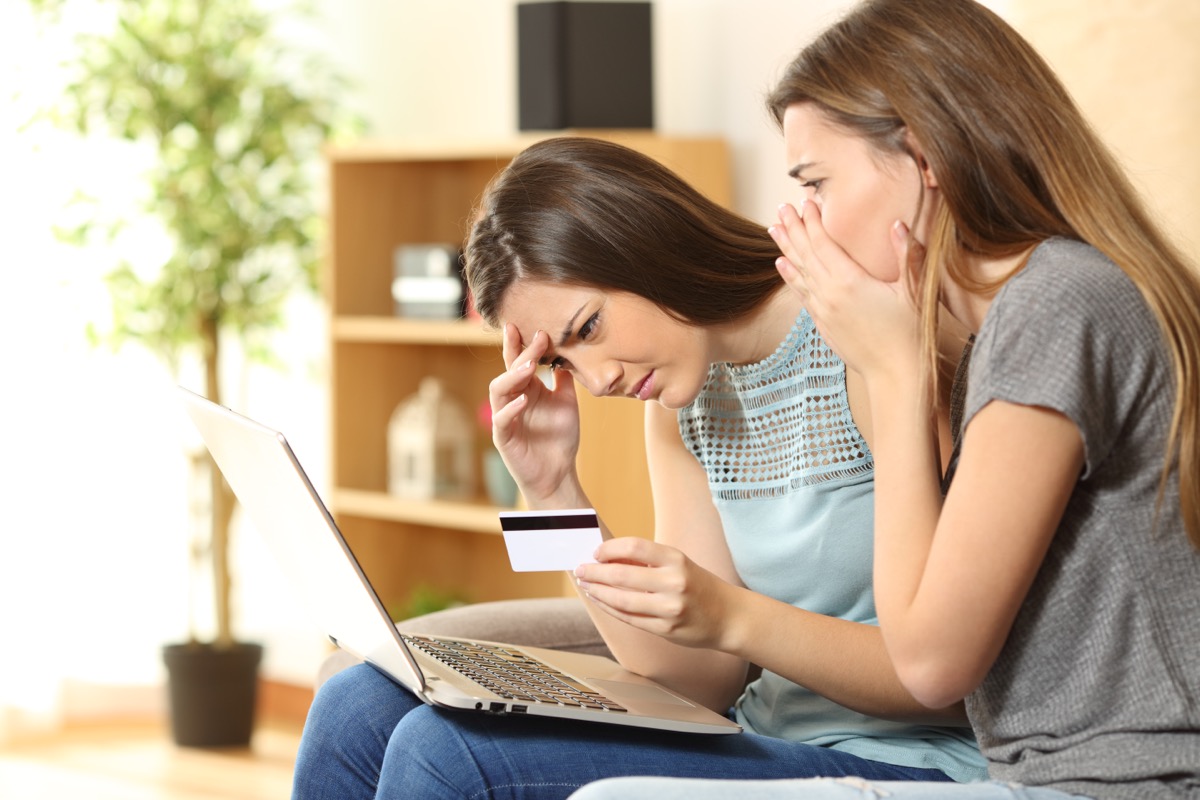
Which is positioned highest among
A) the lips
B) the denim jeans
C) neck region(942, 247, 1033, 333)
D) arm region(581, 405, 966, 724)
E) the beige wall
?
the beige wall

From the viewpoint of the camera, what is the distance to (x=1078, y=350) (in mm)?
975

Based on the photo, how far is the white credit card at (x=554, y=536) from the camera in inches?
47.4

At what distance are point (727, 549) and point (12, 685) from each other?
2.50 meters

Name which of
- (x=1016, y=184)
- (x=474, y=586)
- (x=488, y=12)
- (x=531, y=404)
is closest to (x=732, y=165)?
(x=488, y=12)

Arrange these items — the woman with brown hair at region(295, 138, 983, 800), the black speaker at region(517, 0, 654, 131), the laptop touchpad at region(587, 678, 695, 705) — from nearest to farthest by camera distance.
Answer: the woman with brown hair at region(295, 138, 983, 800)
the laptop touchpad at region(587, 678, 695, 705)
the black speaker at region(517, 0, 654, 131)

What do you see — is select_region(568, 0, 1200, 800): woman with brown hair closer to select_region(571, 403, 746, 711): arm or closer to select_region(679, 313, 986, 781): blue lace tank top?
select_region(679, 313, 986, 781): blue lace tank top

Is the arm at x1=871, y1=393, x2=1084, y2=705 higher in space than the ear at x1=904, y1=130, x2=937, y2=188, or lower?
lower

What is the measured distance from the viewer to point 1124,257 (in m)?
1.02

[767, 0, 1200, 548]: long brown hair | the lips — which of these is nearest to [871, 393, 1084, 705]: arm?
[767, 0, 1200, 548]: long brown hair

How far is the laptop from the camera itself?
3.80 ft

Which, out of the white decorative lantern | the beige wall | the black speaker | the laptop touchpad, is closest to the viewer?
the laptop touchpad

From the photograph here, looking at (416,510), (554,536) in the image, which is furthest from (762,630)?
(416,510)

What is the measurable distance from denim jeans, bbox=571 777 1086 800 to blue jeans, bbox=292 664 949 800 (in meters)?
0.16

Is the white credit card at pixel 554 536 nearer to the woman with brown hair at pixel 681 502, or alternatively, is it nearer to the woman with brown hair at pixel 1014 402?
the woman with brown hair at pixel 681 502
